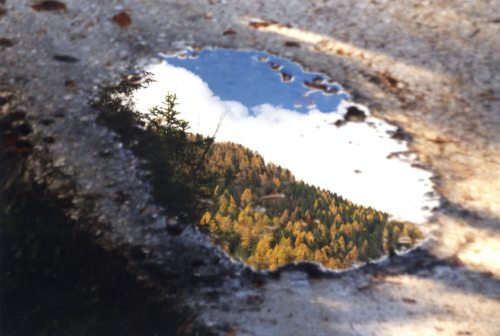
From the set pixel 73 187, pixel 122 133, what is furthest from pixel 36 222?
pixel 122 133

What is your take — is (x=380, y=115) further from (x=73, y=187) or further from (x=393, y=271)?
Answer: (x=73, y=187)

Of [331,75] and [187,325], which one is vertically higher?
[331,75]

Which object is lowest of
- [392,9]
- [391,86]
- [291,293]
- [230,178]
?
[291,293]

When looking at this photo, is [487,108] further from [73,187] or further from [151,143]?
[73,187]

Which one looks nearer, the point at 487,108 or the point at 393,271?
the point at 487,108

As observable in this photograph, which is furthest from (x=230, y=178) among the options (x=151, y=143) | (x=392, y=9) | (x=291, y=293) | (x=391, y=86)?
(x=392, y=9)

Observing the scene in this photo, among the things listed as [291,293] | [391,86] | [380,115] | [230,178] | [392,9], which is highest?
[392,9]
